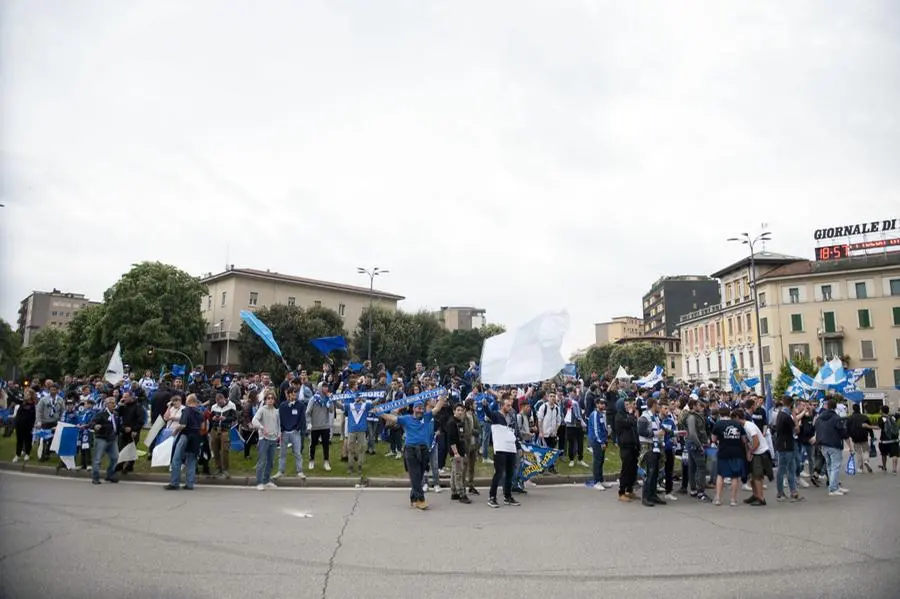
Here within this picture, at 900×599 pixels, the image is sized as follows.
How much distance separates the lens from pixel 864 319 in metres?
67.5

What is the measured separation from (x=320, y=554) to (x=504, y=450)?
482 cm

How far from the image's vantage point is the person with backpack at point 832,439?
12266 millimetres

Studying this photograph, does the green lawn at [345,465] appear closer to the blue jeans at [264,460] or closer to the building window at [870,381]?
the blue jeans at [264,460]

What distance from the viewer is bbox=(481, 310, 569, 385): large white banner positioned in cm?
1274

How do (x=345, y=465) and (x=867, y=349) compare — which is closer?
(x=345, y=465)

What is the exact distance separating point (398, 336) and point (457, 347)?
942 cm

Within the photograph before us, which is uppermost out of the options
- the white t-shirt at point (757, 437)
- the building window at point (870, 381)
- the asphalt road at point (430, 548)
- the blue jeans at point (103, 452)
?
the building window at point (870, 381)

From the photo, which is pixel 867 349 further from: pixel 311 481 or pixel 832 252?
pixel 311 481

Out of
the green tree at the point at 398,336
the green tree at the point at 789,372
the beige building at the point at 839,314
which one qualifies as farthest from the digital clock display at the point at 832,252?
the green tree at the point at 398,336

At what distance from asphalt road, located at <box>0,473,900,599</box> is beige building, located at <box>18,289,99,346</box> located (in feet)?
450

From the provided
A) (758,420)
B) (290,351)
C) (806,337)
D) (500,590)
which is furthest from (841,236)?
(500,590)

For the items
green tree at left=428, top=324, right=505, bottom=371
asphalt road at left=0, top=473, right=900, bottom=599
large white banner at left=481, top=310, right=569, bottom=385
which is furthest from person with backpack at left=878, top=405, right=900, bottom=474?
green tree at left=428, top=324, right=505, bottom=371

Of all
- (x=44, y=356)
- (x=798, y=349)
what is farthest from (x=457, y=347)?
(x=44, y=356)

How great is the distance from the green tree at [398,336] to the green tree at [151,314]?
18.9m
